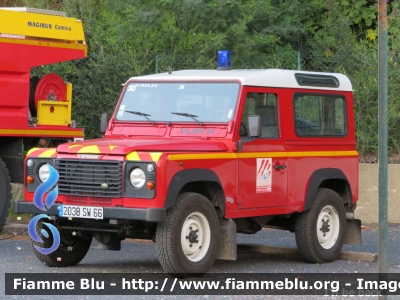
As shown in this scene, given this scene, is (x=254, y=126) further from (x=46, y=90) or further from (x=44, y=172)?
(x=46, y=90)

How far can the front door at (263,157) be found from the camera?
9867mm

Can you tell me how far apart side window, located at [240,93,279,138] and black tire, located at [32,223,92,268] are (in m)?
2.21

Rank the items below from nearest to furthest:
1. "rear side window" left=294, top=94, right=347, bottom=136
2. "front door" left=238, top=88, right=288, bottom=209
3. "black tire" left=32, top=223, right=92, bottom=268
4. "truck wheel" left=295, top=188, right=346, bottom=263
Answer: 1. "front door" left=238, top=88, right=288, bottom=209
2. "black tire" left=32, top=223, right=92, bottom=268
3. "truck wheel" left=295, top=188, right=346, bottom=263
4. "rear side window" left=294, top=94, right=347, bottom=136

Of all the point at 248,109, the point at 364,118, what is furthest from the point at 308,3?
the point at 248,109

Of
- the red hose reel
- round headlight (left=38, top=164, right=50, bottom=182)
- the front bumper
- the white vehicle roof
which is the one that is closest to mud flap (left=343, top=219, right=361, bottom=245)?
the white vehicle roof

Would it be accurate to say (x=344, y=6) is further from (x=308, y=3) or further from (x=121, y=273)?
(x=121, y=273)

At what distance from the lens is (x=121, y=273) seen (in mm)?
9719

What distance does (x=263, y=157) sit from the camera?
1009cm

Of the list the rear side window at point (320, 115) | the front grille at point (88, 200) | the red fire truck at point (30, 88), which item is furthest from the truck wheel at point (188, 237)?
the red fire truck at point (30, 88)

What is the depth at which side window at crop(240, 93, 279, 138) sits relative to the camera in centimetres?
1008

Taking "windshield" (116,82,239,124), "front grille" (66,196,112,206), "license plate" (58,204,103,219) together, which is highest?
"windshield" (116,82,239,124)

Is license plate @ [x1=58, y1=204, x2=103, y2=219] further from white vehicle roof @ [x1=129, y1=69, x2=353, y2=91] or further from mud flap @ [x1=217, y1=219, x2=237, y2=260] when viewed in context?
white vehicle roof @ [x1=129, y1=69, x2=353, y2=91]

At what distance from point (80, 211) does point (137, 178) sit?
0.73 meters

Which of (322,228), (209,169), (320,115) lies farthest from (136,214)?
(320,115)
